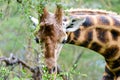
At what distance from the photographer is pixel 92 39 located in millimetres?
5520

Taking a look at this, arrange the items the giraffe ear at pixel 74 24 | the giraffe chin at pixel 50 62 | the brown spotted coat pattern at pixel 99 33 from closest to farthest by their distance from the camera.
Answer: the giraffe chin at pixel 50 62
the giraffe ear at pixel 74 24
the brown spotted coat pattern at pixel 99 33

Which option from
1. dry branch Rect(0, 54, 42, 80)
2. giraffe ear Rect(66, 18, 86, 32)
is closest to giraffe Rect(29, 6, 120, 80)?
giraffe ear Rect(66, 18, 86, 32)

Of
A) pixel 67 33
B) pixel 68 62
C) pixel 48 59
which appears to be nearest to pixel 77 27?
pixel 67 33

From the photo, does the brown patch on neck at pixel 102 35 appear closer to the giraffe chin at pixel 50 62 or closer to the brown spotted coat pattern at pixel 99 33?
the brown spotted coat pattern at pixel 99 33

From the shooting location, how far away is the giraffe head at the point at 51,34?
15.9 ft

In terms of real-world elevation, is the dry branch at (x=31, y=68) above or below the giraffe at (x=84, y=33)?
below

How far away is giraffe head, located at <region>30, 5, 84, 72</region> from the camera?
484 cm

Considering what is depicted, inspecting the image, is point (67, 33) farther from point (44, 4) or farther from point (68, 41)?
point (44, 4)

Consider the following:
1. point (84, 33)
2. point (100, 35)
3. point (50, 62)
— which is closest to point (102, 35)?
point (100, 35)

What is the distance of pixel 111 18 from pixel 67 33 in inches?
22.1

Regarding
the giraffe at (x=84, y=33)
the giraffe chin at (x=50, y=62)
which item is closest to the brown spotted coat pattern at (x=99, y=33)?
the giraffe at (x=84, y=33)

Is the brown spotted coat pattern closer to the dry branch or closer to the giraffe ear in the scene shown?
the giraffe ear

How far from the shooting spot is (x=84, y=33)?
5453 millimetres

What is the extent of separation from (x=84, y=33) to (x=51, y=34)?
612 millimetres
